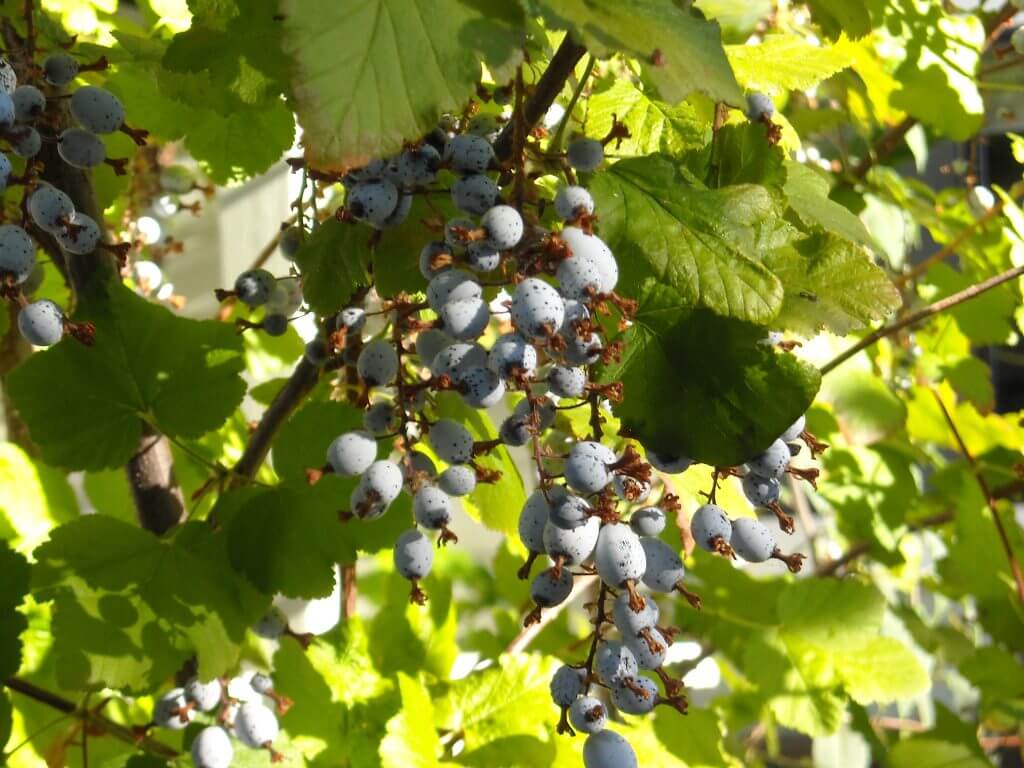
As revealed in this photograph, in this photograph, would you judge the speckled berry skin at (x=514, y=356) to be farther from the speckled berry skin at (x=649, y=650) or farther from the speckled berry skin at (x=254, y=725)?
the speckled berry skin at (x=254, y=725)

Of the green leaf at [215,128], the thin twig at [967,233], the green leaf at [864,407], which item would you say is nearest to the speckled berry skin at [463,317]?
the green leaf at [215,128]

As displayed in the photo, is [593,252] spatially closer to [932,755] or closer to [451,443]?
[451,443]

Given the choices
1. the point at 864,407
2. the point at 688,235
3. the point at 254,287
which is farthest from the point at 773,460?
the point at 864,407

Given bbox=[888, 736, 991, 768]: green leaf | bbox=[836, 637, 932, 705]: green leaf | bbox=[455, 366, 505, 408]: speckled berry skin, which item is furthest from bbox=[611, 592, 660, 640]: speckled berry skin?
bbox=[888, 736, 991, 768]: green leaf

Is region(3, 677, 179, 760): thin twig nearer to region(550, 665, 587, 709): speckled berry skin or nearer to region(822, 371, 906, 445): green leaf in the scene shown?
region(550, 665, 587, 709): speckled berry skin

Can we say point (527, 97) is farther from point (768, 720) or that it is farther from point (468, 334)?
point (768, 720)

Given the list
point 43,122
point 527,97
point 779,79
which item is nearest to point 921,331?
point 779,79
